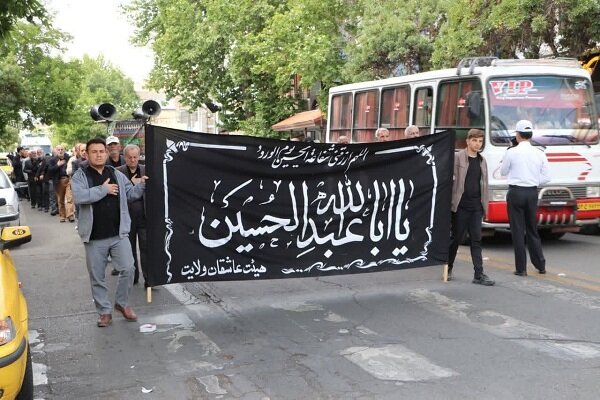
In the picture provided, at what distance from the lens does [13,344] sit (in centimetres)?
399

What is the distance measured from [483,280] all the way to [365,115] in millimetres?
7038

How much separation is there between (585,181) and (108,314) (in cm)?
763

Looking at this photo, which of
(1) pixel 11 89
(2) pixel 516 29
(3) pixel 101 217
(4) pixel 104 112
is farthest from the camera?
(1) pixel 11 89

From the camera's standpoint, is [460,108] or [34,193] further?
[34,193]

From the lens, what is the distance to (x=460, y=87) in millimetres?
11320

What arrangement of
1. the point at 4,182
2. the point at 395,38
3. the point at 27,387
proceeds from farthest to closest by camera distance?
the point at 395,38 → the point at 4,182 → the point at 27,387

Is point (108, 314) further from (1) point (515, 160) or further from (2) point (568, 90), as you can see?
(2) point (568, 90)

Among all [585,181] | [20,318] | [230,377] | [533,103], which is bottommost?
[230,377]

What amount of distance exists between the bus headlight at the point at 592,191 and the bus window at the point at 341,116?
5.73 metres

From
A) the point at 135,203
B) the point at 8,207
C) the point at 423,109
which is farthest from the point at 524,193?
the point at 8,207

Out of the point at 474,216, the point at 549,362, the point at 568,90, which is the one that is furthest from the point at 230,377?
the point at 568,90

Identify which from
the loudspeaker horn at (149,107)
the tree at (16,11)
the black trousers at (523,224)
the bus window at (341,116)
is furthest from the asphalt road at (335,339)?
the loudspeaker horn at (149,107)

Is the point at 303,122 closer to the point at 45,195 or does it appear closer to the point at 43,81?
the point at 45,195

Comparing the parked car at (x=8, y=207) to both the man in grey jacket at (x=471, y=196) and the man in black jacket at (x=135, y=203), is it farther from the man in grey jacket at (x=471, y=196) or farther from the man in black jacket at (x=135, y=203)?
the man in grey jacket at (x=471, y=196)
